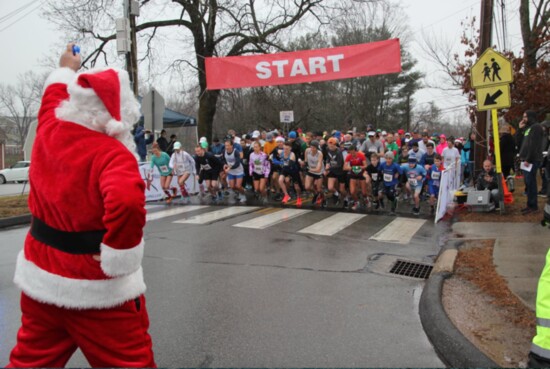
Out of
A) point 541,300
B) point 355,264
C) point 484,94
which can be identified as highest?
point 484,94

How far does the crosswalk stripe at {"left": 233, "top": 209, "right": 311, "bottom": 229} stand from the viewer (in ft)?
30.6

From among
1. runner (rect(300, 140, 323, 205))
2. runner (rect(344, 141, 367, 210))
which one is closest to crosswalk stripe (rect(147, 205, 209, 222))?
runner (rect(300, 140, 323, 205))

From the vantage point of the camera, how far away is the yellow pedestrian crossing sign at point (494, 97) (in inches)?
361

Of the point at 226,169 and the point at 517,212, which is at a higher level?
the point at 226,169

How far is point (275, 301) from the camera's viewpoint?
193 inches

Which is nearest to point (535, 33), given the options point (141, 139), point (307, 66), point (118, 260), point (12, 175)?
point (307, 66)

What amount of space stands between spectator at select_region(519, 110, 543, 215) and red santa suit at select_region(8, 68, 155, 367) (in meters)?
8.83

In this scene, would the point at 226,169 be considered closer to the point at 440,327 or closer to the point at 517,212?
the point at 517,212

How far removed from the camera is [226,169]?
42.3 feet

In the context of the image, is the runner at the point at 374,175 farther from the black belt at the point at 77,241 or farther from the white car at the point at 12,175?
the white car at the point at 12,175

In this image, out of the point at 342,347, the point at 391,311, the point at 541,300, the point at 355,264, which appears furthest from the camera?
the point at 355,264

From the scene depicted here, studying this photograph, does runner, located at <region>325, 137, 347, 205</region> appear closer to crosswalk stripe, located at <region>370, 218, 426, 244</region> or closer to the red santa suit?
crosswalk stripe, located at <region>370, 218, 426, 244</region>

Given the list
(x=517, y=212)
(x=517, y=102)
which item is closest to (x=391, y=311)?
(x=517, y=212)

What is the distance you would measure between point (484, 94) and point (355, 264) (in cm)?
522
